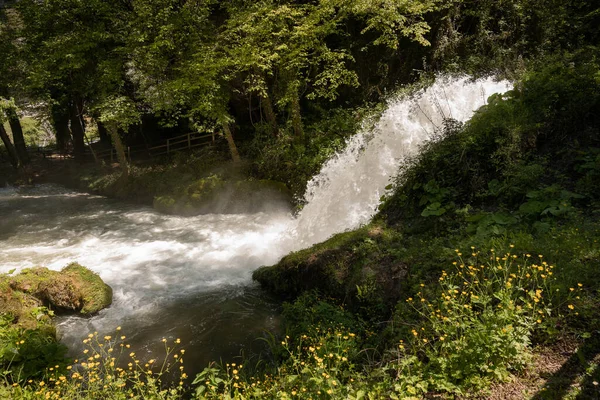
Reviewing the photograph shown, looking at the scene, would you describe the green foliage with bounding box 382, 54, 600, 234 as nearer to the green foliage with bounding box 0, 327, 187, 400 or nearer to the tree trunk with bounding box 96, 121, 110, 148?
the green foliage with bounding box 0, 327, 187, 400

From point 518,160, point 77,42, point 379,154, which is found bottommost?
point 518,160

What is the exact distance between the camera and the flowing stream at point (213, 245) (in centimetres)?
638

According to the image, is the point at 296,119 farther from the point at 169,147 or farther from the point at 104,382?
the point at 104,382

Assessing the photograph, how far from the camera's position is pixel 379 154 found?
920 cm

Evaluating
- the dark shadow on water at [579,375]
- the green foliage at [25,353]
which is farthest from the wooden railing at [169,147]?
the dark shadow on water at [579,375]

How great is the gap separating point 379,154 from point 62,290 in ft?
25.3

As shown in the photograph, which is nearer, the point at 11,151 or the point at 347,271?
the point at 347,271

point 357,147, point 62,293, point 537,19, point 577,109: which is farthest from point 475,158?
point 62,293

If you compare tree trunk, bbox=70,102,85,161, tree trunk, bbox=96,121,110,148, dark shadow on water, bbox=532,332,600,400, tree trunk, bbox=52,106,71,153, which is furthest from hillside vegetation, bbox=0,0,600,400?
tree trunk, bbox=52,106,71,153

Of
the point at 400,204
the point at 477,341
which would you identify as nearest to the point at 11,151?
the point at 400,204

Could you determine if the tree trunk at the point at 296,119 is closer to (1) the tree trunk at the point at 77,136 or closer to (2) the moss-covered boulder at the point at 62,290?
(2) the moss-covered boulder at the point at 62,290

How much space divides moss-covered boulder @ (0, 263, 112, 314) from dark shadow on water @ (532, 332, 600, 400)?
24.2 ft

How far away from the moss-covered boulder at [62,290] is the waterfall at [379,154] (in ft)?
15.1

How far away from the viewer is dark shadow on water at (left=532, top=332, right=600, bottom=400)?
268 centimetres
